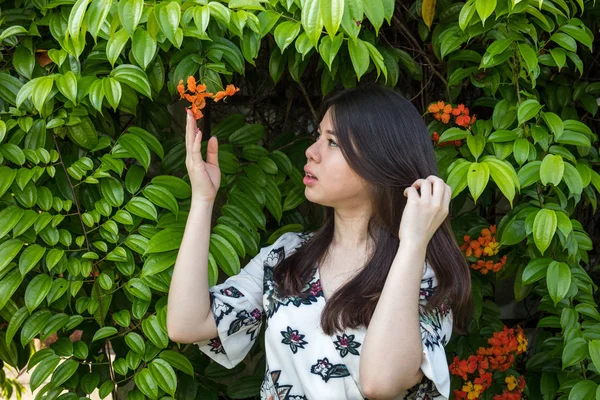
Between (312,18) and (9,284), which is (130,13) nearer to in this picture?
(312,18)

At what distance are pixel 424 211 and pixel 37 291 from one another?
100cm

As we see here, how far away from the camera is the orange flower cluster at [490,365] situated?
88.9 inches

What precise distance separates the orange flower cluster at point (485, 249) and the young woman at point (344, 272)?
17.0 inches

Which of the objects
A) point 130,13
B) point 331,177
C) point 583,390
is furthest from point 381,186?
point 583,390

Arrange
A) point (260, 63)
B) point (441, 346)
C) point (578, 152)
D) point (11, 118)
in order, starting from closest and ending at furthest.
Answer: point (441, 346) → point (11, 118) → point (578, 152) → point (260, 63)

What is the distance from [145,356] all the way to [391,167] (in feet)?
2.75

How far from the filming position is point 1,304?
1962mm

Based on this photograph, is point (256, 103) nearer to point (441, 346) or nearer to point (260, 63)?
point (260, 63)

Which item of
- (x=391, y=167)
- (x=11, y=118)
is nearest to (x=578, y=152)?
(x=391, y=167)

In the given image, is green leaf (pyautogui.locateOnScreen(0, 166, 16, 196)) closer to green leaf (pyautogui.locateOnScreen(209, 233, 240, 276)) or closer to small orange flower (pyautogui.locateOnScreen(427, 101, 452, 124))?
green leaf (pyautogui.locateOnScreen(209, 233, 240, 276))

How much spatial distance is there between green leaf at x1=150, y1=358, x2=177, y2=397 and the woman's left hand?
787 mm

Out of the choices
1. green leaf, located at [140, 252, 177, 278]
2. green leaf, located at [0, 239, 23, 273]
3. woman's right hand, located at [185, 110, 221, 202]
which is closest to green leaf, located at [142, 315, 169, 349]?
green leaf, located at [140, 252, 177, 278]

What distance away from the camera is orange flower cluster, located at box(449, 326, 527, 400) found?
2.26m

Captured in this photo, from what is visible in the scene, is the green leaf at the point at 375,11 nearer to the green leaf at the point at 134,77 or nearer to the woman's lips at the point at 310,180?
the woman's lips at the point at 310,180
